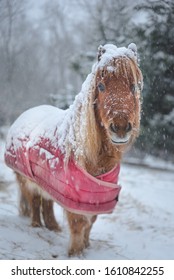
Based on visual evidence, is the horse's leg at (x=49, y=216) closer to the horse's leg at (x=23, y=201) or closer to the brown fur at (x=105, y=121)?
the horse's leg at (x=23, y=201)

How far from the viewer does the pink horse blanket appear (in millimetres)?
2506

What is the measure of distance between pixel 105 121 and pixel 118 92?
0.20 meters

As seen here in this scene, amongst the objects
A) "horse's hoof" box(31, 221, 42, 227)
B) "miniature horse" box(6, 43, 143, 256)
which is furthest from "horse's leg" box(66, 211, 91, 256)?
"horse's hoof" box(31, 221, 42, 227)

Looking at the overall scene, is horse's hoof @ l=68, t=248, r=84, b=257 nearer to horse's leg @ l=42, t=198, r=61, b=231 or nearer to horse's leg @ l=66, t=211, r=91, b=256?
horse's leg @ l=66, t=211, r=91, b=256

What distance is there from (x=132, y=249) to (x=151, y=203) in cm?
161

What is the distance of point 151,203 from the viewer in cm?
458

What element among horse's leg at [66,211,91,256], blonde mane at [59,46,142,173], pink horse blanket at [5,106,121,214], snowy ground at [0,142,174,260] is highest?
blonde mane at [59,46,142,173]

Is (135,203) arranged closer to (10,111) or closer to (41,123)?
(41,123)

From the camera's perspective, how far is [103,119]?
2.23 meters

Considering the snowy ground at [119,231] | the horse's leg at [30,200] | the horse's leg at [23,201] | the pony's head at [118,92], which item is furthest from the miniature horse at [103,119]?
the horse's leg at [23,201]

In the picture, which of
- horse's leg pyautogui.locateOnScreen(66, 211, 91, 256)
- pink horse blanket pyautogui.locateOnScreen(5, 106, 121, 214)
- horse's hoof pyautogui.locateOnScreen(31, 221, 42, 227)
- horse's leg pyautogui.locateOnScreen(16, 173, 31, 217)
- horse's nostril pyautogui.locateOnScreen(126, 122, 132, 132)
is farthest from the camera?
horse's leg pyautogui.locateOnScreen(16, 173, 31, 217)

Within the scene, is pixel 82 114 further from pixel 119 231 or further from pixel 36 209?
pixel 119 231

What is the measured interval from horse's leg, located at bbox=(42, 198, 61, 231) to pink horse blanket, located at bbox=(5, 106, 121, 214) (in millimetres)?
465

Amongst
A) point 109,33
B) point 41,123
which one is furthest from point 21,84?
point 41,123
